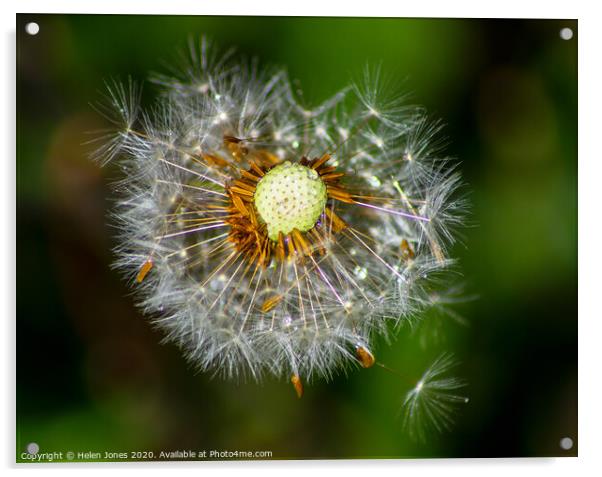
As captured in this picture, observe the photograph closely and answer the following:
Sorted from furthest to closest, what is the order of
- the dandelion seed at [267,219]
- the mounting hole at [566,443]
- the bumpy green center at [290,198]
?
the mounting hole at [566,443]
the dandelion seed at [267,219]
the bumpy green center at [290,198]

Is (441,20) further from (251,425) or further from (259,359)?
(251,425)

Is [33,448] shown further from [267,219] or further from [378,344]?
[378,344]

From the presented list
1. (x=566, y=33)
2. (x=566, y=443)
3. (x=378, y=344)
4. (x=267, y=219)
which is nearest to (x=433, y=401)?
(x=378, y=344)

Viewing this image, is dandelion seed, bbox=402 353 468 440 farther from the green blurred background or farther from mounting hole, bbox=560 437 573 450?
mounting hole, bbox=560 437 573 450

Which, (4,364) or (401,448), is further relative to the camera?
(401,448)

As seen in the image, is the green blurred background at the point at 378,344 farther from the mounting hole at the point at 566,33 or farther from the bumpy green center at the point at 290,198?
the bumpy green center at the point at 290,198

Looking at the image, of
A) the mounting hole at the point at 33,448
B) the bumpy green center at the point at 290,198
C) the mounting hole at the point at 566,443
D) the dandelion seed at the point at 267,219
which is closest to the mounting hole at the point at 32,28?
the dandelion seed at the point at 267,219
